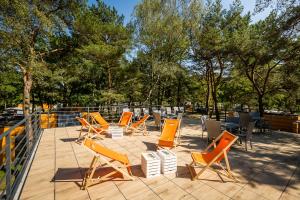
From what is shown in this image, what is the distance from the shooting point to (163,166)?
397 centimetres

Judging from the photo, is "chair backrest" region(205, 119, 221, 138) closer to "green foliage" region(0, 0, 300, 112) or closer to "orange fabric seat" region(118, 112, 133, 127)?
"orange fabric seat" region(118, 112, 133, 127)

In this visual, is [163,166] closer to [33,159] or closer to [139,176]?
[139,176]

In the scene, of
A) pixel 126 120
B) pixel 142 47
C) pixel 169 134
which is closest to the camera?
pixel 169 134

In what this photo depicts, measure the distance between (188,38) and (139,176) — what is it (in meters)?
14.9

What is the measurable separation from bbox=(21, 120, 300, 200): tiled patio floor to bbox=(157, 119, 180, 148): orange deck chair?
1.32ft

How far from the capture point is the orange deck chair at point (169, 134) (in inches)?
218

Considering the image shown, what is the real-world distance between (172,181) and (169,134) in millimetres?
2326

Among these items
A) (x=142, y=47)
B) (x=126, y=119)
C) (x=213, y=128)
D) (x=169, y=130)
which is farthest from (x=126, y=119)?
(x=142, y=47)

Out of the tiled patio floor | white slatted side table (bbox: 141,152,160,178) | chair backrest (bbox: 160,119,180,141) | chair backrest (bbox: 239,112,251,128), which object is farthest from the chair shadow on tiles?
chair backrest (bbox: 239,112,251,128)

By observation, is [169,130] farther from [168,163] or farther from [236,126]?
[236,126]

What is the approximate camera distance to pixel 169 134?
594 cm

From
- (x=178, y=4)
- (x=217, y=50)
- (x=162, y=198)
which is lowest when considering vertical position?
(x=162, y=198)

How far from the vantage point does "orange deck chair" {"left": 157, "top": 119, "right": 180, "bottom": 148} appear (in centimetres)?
553

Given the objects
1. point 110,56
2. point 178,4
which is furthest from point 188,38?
point 110,56
